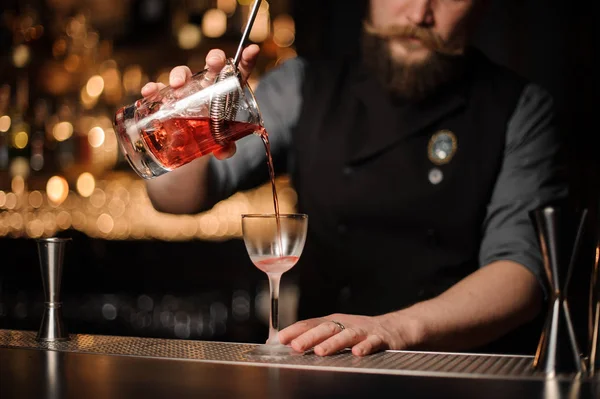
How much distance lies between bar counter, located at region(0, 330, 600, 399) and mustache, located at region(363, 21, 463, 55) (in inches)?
47.3

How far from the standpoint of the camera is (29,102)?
4.24 m

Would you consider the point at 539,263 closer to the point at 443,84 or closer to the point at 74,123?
the point at 443,84

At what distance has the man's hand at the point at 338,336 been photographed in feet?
4.02

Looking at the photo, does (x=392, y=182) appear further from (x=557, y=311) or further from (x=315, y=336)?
(x=557, y=311)

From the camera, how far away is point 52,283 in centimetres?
140

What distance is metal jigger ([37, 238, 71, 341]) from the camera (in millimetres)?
1385

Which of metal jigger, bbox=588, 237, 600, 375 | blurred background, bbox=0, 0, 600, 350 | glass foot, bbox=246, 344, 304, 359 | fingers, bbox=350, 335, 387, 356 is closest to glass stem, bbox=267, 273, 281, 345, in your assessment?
glass foot, bbox=246, 344, 304, 359

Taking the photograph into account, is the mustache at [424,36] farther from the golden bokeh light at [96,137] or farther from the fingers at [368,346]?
the golden bokeh light at [96,137]

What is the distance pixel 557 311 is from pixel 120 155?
3.13 m

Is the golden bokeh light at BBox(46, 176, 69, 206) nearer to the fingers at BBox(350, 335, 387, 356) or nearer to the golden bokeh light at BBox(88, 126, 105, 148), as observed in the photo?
the golden bokeh light at BBox(88, 126, 105, 148)

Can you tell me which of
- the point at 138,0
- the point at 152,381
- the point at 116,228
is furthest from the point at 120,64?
the point at 152,381

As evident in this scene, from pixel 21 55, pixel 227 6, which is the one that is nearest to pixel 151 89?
pixel 227 6

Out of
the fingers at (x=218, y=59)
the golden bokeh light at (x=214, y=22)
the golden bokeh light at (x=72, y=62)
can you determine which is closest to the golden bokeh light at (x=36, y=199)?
the golden bokeh light at (x=72, y=62)

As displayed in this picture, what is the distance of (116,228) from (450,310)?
8.49 ft
